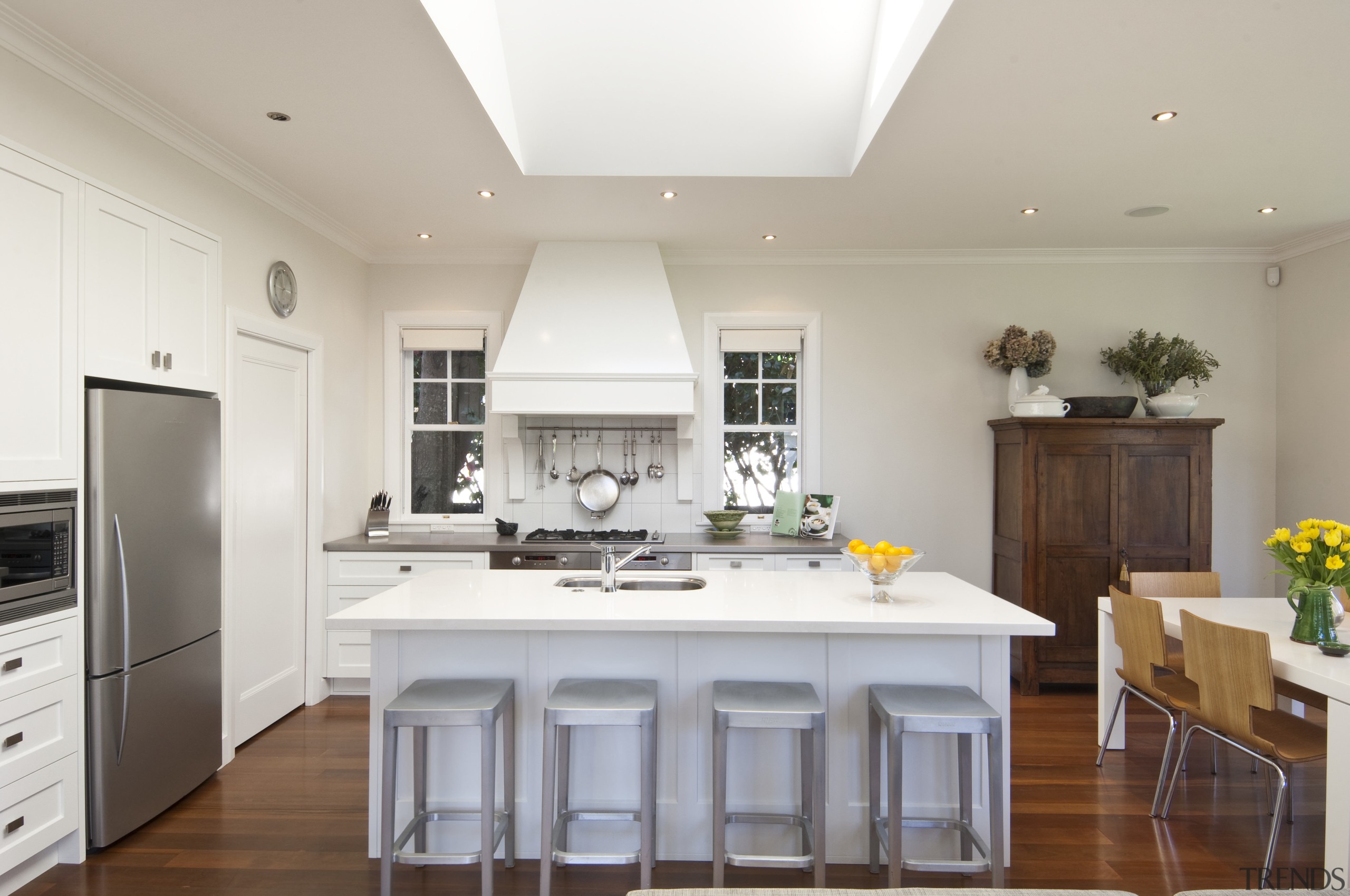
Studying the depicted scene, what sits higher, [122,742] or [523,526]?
[523,526]

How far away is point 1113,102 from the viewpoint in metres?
2.63

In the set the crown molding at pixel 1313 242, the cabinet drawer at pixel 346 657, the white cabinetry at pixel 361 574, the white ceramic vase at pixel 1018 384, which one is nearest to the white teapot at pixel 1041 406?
the white ceramic vase at pixel 1018 384

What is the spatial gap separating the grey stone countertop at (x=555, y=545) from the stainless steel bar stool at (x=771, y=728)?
5.82 feet

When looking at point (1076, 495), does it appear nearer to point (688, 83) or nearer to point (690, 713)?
point (690, 713)

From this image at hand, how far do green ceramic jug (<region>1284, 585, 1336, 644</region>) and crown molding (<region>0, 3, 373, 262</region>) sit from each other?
437cm

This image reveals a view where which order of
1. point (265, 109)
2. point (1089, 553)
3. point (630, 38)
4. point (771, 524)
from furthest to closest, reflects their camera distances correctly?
point (771, 524) < point (1089, 553) < point (630, 38) < point (265, 109)

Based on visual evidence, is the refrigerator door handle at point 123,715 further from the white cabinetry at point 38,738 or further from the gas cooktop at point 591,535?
the gas cooktop at point 591,535

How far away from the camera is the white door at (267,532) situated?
3.34 metres

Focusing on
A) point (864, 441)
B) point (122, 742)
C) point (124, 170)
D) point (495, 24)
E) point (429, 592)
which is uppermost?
point (495, 24)

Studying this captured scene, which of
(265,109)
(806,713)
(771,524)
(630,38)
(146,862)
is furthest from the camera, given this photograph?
(771,524)

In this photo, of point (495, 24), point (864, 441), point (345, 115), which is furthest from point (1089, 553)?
point (345, 115)

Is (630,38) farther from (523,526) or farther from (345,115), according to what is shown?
(523,526)

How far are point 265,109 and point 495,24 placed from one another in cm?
92

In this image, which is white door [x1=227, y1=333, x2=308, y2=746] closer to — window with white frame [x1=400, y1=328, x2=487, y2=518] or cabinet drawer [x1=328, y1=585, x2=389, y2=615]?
cabinet drawer [x1=328, y1=585, x2=389, y2=615]
